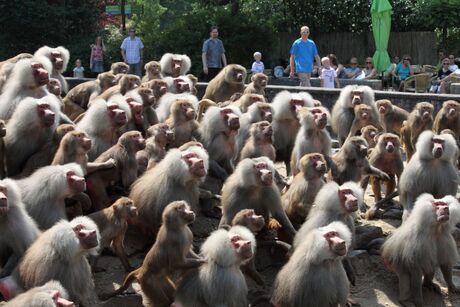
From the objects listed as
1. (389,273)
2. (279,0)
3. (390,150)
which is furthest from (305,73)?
(279,0)

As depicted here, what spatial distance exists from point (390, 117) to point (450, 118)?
1.09 m

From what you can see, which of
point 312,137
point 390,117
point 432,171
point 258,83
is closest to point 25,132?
point 312,137

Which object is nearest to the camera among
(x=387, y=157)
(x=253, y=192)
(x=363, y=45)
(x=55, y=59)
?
(x=253, y=192)

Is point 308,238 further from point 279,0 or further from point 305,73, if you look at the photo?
point 279,0

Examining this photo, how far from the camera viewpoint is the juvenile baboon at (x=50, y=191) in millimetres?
8266

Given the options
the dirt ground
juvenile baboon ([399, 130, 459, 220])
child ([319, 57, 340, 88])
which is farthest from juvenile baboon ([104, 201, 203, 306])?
child ([319, 57, 340, 88])

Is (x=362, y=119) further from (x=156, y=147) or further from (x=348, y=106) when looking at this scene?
(x=156, y=147)

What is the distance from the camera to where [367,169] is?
10734mm

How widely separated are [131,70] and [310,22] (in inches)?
441

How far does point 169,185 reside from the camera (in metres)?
9.01

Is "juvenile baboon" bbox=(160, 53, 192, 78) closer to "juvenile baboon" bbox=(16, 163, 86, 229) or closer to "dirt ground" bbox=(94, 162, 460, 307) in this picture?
"dirt ground" bbox=(94, 162, 460, 307)

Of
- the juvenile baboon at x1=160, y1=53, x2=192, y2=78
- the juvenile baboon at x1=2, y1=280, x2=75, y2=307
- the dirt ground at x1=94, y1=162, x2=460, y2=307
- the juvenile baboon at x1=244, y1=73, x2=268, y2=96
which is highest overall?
the juvenile baboon at x1=160, y1=53, x2=192, y2=78

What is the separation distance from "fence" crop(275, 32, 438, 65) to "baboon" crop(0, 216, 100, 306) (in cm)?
2185

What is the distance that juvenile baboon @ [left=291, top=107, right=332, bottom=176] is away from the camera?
10742 mm
